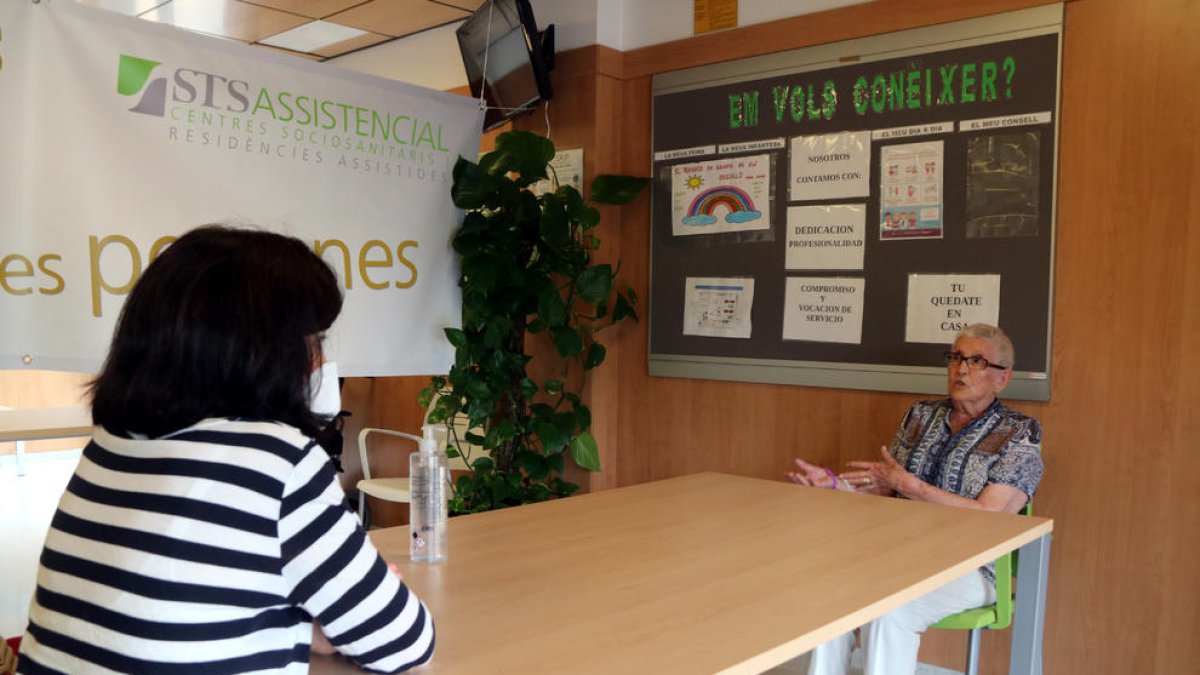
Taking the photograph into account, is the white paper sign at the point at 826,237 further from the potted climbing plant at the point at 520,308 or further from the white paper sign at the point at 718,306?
the potted climbing plant at the point at 520,308

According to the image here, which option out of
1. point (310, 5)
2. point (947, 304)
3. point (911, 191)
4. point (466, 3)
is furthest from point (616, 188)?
point (310, 5)

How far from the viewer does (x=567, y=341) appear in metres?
3.78

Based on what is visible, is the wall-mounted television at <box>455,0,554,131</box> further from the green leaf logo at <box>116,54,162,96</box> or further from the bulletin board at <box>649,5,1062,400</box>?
the green leaf logo at <box>116,54,162,96</box>

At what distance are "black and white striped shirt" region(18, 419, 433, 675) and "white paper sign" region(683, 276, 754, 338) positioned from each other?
8.91ft

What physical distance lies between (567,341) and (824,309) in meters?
0.98

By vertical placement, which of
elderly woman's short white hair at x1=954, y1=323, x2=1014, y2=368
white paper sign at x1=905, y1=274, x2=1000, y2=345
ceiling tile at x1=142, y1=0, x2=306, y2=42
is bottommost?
elderly woman's short white hair at x1=954, y1=323, x2=1014, y2=368

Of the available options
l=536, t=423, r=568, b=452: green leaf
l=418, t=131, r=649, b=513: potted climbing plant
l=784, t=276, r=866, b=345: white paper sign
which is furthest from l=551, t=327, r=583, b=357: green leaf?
l=784, t=276, r=866, b=345: white paper sign

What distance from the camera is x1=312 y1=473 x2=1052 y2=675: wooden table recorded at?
4.37 ft

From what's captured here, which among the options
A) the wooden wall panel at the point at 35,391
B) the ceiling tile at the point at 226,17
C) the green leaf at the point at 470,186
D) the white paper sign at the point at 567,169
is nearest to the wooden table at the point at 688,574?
the green leaf at the point at 470,186

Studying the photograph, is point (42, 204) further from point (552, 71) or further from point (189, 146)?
point (552, 71)

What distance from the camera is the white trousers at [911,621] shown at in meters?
2.45

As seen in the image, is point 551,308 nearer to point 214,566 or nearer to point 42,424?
point 42,424

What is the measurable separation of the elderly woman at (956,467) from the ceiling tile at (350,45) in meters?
3.72

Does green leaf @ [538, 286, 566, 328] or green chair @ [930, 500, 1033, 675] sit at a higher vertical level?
green leaf @ [538, 286, 566, 328]
